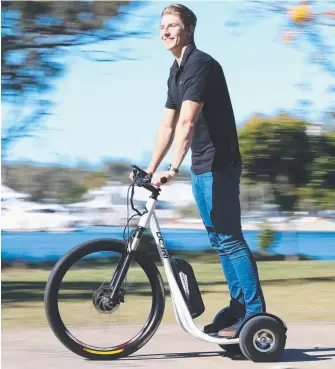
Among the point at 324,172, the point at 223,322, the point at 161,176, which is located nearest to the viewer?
the point at 161,176

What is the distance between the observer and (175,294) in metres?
5.19

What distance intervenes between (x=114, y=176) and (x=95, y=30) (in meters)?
7.48

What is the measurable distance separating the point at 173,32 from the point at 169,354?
179 centimetres

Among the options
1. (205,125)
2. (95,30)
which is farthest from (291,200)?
(205,125)

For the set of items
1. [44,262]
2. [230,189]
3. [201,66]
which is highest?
[201,66]

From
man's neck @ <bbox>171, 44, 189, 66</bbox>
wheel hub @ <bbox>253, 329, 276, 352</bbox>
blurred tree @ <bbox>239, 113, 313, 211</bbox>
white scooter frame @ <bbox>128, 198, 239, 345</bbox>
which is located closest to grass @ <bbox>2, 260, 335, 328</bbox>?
white scooter frame @ <bbox>128, 198, 239, 345</bbox>

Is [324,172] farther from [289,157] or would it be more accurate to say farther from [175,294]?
[175,294]

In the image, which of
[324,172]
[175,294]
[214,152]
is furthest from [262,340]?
[324,172]

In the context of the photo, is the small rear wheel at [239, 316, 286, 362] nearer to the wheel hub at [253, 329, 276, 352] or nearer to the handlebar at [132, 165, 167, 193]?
the wheel hub at [253, 329, 276, 352]

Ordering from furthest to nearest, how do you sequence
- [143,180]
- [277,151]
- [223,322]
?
[277,151]
[223,322]
[143,180]

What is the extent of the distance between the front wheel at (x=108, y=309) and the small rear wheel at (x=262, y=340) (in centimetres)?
49

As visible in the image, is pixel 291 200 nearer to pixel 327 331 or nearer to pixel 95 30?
pixel 95 30

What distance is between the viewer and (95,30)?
1145 cm

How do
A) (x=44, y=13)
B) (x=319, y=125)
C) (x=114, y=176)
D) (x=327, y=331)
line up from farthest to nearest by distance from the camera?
1. (x=114, y=176)
2. (x=319, y=125)
3. (x=44, y=13)
4. (x=327, y=331)
